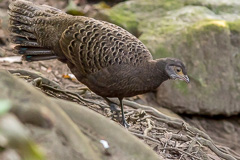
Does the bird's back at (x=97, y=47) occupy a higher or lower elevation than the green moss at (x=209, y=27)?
higher

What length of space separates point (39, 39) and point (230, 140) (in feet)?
11.1

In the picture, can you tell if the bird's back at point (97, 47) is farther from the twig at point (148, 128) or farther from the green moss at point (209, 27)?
the green moss at point (209, 27)

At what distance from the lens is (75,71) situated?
197 inches

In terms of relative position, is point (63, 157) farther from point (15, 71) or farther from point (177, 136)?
point (15, 71)

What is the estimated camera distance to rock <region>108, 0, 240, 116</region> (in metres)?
7.00

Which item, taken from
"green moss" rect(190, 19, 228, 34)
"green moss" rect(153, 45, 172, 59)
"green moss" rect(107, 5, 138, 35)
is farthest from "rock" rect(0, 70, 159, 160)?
"green moss" rect(107, 5, 138, 35)

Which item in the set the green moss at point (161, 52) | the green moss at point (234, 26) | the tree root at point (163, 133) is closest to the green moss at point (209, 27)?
the green moss at point (234, 26)

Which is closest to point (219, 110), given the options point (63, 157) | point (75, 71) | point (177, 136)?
point (177, 136)

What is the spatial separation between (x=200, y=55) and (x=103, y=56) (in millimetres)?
2896

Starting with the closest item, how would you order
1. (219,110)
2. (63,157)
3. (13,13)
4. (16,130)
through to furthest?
(16,130)
(63,157)
(13,13)
(219,110)

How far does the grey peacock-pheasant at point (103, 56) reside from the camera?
464 centimetres

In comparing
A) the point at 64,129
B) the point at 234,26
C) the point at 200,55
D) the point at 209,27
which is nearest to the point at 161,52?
the point at 200,55

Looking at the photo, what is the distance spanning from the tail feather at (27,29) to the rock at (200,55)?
2.10 meters

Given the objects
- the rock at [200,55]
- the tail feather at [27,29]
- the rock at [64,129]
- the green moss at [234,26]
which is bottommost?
the rock at [200,55]
